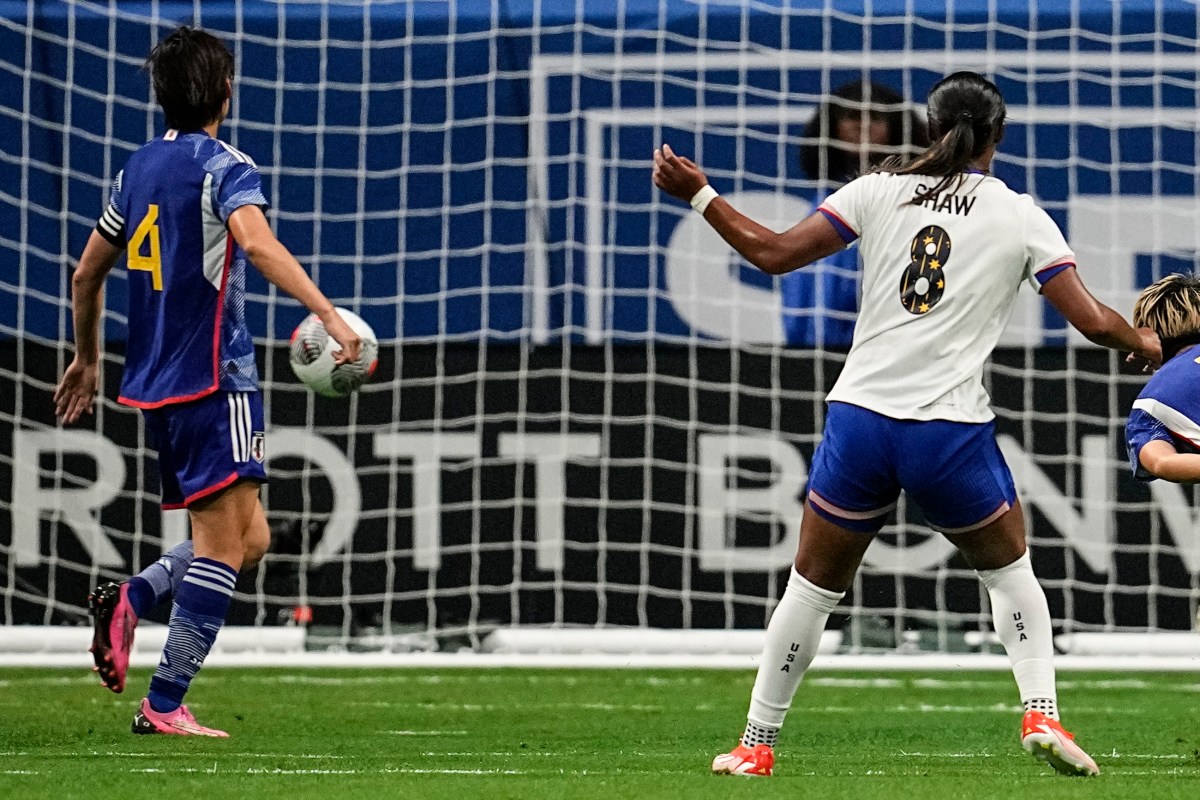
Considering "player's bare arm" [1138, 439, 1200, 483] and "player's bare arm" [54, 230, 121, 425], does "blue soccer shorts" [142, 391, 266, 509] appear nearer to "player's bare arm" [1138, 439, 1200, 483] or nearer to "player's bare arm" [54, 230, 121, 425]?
"player's bare arm" [54, 230, 121, 425]

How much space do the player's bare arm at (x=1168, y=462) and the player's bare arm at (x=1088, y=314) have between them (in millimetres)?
513

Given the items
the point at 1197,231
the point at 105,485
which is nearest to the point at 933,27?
the point at 1197,231

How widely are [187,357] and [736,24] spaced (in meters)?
4.97

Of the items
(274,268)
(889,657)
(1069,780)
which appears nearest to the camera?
(1069,780)

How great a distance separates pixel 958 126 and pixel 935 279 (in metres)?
0.34

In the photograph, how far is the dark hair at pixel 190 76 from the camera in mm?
5488

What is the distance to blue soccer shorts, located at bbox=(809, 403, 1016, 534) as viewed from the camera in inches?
173

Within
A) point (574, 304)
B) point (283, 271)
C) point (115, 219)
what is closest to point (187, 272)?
point (115, 219)

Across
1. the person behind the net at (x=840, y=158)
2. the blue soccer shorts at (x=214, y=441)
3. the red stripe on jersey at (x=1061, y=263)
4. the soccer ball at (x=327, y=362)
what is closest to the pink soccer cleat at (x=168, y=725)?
the blue soccer shorts at (x=214, y=441)

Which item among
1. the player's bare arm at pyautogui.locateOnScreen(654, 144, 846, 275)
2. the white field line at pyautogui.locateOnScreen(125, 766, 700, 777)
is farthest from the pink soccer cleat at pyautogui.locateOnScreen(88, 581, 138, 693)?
the player's bare arm at pyautogui.locateOnScreen(654, 144, 846, 275)

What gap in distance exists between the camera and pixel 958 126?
4.50 meters

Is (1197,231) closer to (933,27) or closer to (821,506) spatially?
(933,27)

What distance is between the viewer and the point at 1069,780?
4.36 m

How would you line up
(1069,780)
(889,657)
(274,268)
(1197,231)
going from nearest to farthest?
(1069,780), (274,268), (889,657), (1197,231)
